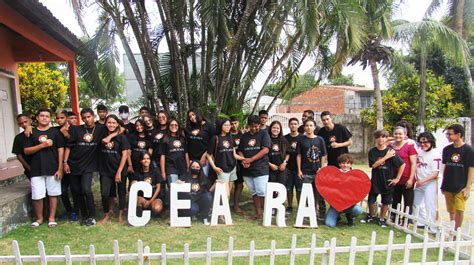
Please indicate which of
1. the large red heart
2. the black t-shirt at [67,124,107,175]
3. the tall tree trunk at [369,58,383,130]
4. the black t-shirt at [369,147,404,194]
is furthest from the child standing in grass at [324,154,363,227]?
the tall tree trunk at [369,58,383,130]

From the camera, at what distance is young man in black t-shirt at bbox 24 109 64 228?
5.21m

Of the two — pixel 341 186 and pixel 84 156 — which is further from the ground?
pixel 84 156

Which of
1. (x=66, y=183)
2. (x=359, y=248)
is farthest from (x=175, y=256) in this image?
(x=66, y=183)

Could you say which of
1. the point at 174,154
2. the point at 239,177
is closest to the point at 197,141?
the point at 174,154

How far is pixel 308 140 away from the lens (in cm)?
587

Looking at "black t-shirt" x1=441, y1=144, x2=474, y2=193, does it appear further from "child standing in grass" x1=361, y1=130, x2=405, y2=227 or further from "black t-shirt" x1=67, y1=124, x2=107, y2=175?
"black t-shirt" x1=67, y1=124, x2=107, y2=175

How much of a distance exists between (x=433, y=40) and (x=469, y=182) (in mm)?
8688

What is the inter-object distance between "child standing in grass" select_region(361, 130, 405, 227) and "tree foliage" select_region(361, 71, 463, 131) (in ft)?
29.1

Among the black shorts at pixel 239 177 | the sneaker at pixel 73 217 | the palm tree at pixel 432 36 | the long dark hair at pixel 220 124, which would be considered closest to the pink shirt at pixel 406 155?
the black shorts at pixel 239 177

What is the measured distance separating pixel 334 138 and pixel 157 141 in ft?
9.52

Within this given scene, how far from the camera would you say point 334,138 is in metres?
6.16

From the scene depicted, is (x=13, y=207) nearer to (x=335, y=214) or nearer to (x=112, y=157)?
(x=112, y=157)

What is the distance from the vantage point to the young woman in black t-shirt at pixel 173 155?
575cm

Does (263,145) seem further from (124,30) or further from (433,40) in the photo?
(433,40)
